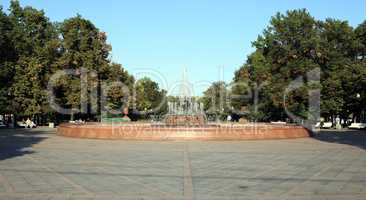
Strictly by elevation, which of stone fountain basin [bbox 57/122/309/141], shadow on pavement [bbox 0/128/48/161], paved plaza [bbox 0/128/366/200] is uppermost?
stone fountain basin [bbox 57/122/309/141]

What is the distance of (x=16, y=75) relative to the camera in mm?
55562

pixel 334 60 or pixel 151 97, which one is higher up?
pixel 334 60

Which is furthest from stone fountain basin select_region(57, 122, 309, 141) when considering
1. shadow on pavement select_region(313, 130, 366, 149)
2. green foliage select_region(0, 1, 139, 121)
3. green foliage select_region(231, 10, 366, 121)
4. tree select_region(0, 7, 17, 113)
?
green foliage select_region(0, 1, 139, 121)

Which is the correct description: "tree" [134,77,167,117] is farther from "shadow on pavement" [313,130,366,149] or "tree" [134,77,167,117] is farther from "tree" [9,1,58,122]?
"shadow on pavement" [313,130,366,149]

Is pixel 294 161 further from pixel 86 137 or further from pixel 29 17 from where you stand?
pixel 29 17

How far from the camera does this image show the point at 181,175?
13.2m

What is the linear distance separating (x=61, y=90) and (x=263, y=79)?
24.7 m

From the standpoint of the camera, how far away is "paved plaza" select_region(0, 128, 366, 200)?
10.3 meters

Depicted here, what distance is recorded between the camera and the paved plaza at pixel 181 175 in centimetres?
1030

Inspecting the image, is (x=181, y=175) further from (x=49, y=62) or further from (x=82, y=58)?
(x=49, y=62)

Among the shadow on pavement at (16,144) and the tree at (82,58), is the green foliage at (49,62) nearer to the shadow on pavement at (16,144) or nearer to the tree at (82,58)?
the tree at (82,58)

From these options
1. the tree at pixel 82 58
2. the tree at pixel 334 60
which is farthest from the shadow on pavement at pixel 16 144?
the tree at pixel 334 60

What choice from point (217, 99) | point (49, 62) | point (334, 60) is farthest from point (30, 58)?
point (217, 99)

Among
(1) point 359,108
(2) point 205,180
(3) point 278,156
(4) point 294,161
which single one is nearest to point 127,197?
(2) point 205,180
